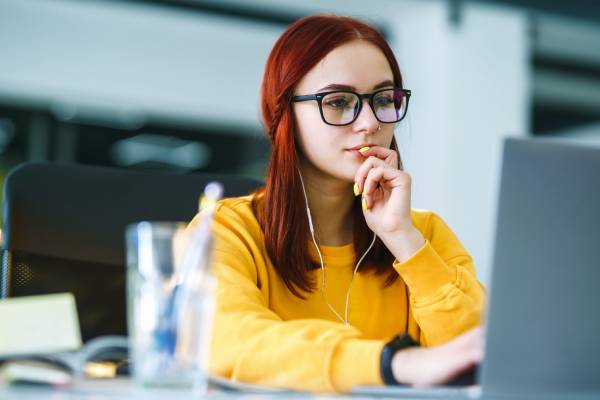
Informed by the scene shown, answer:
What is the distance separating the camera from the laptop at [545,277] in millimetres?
776

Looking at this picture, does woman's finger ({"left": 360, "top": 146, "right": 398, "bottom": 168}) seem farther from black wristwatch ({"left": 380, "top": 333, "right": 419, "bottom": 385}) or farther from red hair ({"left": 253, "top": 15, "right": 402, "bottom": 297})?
black wristwatch ({"left": 380, "top": 333, "right": 419, "bottom": 385})

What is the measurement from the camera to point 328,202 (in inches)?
61.2

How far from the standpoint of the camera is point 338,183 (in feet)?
5.07

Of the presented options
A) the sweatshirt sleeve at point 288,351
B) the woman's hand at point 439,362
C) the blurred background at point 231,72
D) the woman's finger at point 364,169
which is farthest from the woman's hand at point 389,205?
the blurred background at point 231,72

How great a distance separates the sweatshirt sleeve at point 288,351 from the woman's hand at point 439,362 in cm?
3

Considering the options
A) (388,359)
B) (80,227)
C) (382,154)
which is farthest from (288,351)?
(80,227)

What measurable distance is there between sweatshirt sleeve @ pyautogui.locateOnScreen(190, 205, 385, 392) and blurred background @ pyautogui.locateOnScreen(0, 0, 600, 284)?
155 inches

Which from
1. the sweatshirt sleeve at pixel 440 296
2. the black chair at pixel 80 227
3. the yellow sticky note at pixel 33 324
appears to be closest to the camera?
the yellow sticky note at pixel 33 324

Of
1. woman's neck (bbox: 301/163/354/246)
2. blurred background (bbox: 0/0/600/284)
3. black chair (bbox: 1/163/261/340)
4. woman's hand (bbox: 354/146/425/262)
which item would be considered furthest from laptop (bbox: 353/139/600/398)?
blurred background (bbox: 0/0/600/284)

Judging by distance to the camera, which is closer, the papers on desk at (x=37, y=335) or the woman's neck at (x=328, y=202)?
the papers on desk at (x=37, y=335)

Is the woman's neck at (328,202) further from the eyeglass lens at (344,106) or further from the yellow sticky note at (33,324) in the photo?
the yellow sticky note at (33,324)

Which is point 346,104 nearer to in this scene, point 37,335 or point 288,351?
point 288,351

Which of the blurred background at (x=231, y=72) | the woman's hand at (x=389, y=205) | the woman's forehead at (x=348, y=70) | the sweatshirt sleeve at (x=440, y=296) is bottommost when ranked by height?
the sweatshirt sleeve at (x=440, y=296)

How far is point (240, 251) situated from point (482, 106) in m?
4.06
